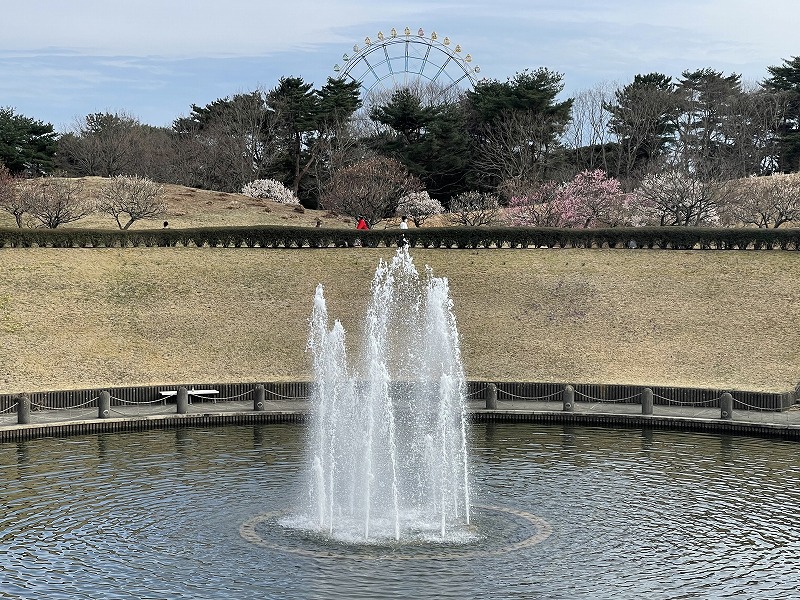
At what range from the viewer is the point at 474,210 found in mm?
63312

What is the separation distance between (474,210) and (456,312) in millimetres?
23578

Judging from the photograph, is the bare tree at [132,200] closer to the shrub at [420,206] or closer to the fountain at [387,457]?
the shrub at [420,206]

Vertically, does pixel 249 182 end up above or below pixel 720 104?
below

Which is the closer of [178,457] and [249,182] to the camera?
[178,457]

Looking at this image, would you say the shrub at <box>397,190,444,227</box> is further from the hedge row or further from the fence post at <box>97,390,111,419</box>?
the fence post at <box>97,390,111,419</box>

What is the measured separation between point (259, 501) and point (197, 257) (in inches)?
1065

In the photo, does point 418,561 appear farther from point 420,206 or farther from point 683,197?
point 420,206

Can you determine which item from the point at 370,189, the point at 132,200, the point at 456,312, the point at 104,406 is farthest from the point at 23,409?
the point at 132,200

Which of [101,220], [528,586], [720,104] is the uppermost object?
[720,104]

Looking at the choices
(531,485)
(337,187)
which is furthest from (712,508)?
(337,187)

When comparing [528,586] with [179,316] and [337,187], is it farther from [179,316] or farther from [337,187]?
[337,187]

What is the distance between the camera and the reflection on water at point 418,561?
1553 centimetres

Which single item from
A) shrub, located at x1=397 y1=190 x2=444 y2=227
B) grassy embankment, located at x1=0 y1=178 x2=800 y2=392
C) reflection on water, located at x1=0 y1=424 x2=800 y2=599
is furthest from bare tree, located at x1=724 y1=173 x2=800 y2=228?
reflection on water, located at x1=0 y1=424 x2=800 y2=599

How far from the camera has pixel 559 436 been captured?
27281 mm
